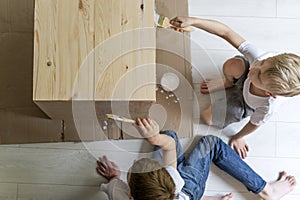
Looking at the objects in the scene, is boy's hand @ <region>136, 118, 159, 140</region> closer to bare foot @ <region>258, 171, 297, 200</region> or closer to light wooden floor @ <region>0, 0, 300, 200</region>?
light wooden floor @ <region>0, 0, 300, 200</region>

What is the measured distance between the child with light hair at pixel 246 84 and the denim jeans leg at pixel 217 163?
0.04 m

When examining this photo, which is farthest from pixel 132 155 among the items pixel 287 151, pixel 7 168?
pixel 287 151

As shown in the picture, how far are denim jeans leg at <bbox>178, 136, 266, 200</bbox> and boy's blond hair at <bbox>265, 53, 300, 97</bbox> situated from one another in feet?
0.88

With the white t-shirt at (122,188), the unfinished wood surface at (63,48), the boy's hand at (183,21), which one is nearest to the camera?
the unfinished wood surface at (63,48)

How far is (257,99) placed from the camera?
1132 millimetres

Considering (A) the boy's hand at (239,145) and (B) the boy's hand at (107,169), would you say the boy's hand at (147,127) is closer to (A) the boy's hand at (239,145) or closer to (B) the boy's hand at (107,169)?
(B) the boy's hand at (107,169)

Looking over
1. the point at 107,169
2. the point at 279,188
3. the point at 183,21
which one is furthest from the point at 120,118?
the point at 279,188

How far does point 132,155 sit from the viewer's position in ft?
4.04

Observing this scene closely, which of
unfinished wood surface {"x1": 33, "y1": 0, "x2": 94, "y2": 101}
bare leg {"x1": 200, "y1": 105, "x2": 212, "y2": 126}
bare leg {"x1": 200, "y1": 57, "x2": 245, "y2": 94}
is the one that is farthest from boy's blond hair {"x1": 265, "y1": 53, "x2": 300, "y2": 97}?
unfinished wood surface {"x1": 33, "y1": 0, "x2": 94, "y2": 101}

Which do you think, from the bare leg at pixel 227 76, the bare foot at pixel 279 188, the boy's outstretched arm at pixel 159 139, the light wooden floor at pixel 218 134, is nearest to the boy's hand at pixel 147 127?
the boy's outstretched arm at pixel 159 139

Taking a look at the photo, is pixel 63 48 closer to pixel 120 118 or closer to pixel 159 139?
pixel 120 118

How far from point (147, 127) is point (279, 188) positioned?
426 mm

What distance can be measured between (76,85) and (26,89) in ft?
1.06

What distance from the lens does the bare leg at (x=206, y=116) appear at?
1259 millimetres
